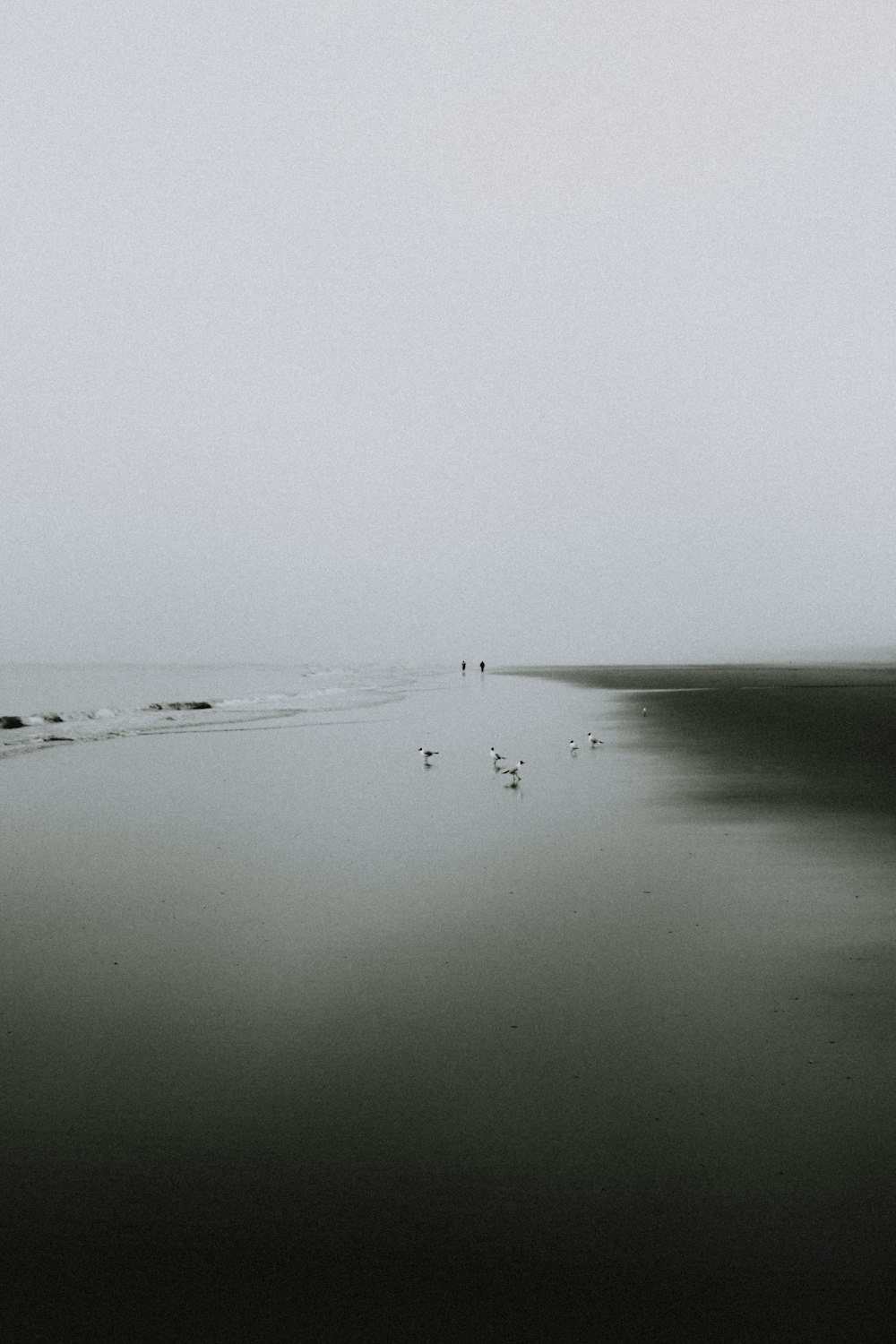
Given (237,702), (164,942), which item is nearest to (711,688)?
(237,702)

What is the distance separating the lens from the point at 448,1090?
4355 mm

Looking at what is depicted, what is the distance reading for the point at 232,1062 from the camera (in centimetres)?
467

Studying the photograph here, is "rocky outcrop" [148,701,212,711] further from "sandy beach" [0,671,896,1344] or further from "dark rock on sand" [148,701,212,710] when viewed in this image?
"sandy beach" [0,671,896,1344]

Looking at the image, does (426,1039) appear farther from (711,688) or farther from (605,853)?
(711,688)

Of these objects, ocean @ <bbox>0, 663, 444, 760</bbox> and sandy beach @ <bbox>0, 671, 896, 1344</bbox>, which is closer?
sandy beach @ <bbox>0, 671, 896, 1344</bbox>

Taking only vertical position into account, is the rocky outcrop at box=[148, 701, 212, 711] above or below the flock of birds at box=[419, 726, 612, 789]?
below

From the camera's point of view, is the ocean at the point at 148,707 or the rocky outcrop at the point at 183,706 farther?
the rocky outcrop at the point at 183,706

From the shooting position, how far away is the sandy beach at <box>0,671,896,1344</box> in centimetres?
303

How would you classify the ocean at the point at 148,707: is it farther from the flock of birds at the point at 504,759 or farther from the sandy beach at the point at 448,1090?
the sandy beach at the point at 448,1090

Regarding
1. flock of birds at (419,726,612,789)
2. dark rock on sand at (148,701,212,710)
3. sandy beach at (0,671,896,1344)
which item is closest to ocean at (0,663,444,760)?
dark rock on sand at (148,701,212,710)

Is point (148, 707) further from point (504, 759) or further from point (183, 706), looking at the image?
point (504, 759)

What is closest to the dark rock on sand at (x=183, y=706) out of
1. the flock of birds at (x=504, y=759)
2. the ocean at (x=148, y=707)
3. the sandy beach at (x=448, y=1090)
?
the ocean at (x=148, y=707)

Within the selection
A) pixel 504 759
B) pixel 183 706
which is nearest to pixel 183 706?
pixel 183 706

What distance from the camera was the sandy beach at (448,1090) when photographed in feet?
9.95
